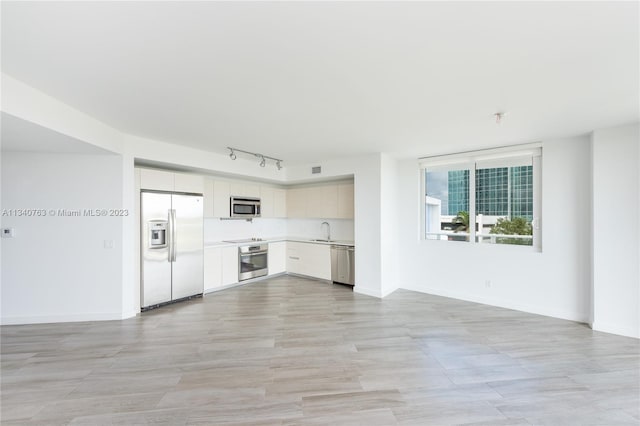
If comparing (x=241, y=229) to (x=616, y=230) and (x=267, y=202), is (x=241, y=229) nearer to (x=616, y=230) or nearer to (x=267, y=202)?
(x=267, y=202)

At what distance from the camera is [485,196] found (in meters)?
4.58

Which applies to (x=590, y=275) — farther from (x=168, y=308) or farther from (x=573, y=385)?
(x=168, y=308)

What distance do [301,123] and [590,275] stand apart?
14.3 feet

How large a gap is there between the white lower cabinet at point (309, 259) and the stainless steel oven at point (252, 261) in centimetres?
63

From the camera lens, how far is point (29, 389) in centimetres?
226

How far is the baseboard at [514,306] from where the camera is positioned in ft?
12.2

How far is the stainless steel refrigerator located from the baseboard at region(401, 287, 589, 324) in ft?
13.8

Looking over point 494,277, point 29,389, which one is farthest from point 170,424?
point 494,277

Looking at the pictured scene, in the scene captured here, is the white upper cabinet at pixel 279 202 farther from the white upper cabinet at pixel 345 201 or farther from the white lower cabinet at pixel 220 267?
the white upper cabinet at pixel 345 201

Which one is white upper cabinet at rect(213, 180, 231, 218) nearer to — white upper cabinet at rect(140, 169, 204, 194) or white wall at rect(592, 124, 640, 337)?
white upper cabinet at rect(140, 169, 204, 194)

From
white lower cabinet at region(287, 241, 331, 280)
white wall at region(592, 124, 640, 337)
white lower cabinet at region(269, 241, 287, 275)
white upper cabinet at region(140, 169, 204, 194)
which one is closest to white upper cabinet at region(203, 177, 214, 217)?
white upper cabinet at region(140, 169, 204, 194)

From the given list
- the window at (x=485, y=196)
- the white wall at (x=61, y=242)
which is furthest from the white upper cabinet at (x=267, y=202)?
the window at (x=485, y=196)

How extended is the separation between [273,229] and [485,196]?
Result: 4.73m

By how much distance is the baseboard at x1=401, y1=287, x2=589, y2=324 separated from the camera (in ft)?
12.2
